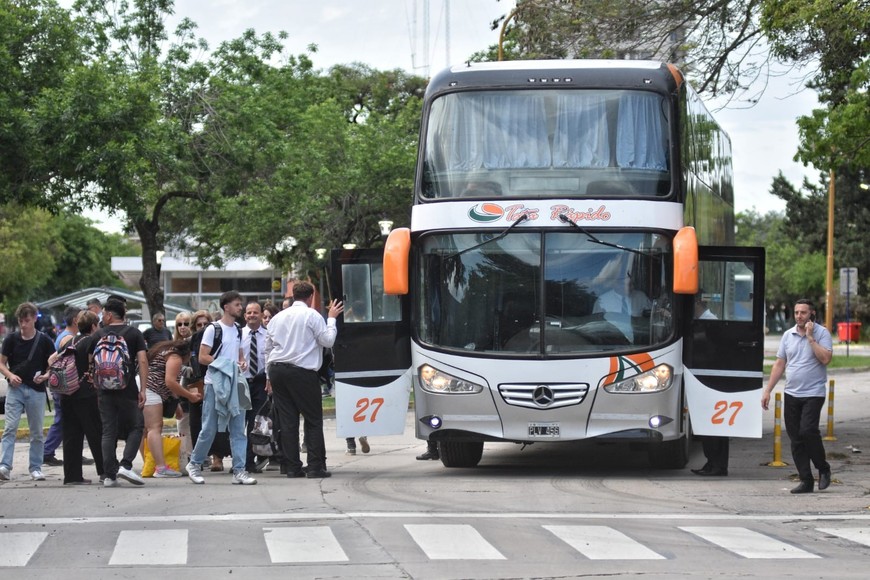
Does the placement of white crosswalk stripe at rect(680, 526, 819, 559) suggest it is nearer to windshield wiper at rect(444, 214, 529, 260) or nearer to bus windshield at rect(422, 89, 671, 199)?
windshield wiper at rect(444, 214, 529, 260)

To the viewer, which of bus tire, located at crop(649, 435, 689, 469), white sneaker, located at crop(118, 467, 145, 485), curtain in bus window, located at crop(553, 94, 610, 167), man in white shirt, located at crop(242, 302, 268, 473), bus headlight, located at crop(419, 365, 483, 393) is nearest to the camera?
white sneaker, located at crop(118, 467, 145, 485)

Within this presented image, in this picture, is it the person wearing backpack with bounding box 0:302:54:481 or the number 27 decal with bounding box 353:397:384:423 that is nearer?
the person wearing backpack with bounding box 0:302:54:481

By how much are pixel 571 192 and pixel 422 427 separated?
2.77m

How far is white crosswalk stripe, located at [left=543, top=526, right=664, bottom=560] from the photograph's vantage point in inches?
357

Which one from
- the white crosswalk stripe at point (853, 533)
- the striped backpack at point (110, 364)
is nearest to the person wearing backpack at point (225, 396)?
the striped backpack at point (110, 364)

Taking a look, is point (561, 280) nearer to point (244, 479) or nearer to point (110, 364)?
point (244, 479)

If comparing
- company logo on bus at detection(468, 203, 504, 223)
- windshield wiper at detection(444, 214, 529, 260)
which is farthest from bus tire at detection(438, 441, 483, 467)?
company logo on bus at detection(468, 203, 504, 223)

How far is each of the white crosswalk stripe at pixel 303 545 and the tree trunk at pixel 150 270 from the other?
26.3m

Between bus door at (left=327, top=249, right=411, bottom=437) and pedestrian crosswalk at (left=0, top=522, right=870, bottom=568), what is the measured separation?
3.94 m

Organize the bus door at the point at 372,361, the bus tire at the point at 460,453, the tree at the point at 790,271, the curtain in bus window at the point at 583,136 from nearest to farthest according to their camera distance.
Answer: the curtain in bus window at the point at 583,136 < the bus door at the point at 372,361 < the bus tire at the point at 460,453 < the tree at the point at 790,271

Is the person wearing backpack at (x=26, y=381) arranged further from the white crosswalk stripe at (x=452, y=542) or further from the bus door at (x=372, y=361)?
the white crosswalk stripe at (x=452, y=542)

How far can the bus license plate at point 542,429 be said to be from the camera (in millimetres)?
13672

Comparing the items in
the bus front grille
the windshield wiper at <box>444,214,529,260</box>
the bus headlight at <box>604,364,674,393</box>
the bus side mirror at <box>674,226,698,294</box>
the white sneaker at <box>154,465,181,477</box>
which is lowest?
the white sneaker at <box>154,465,181,477</box>

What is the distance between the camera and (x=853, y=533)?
10.3 meters
